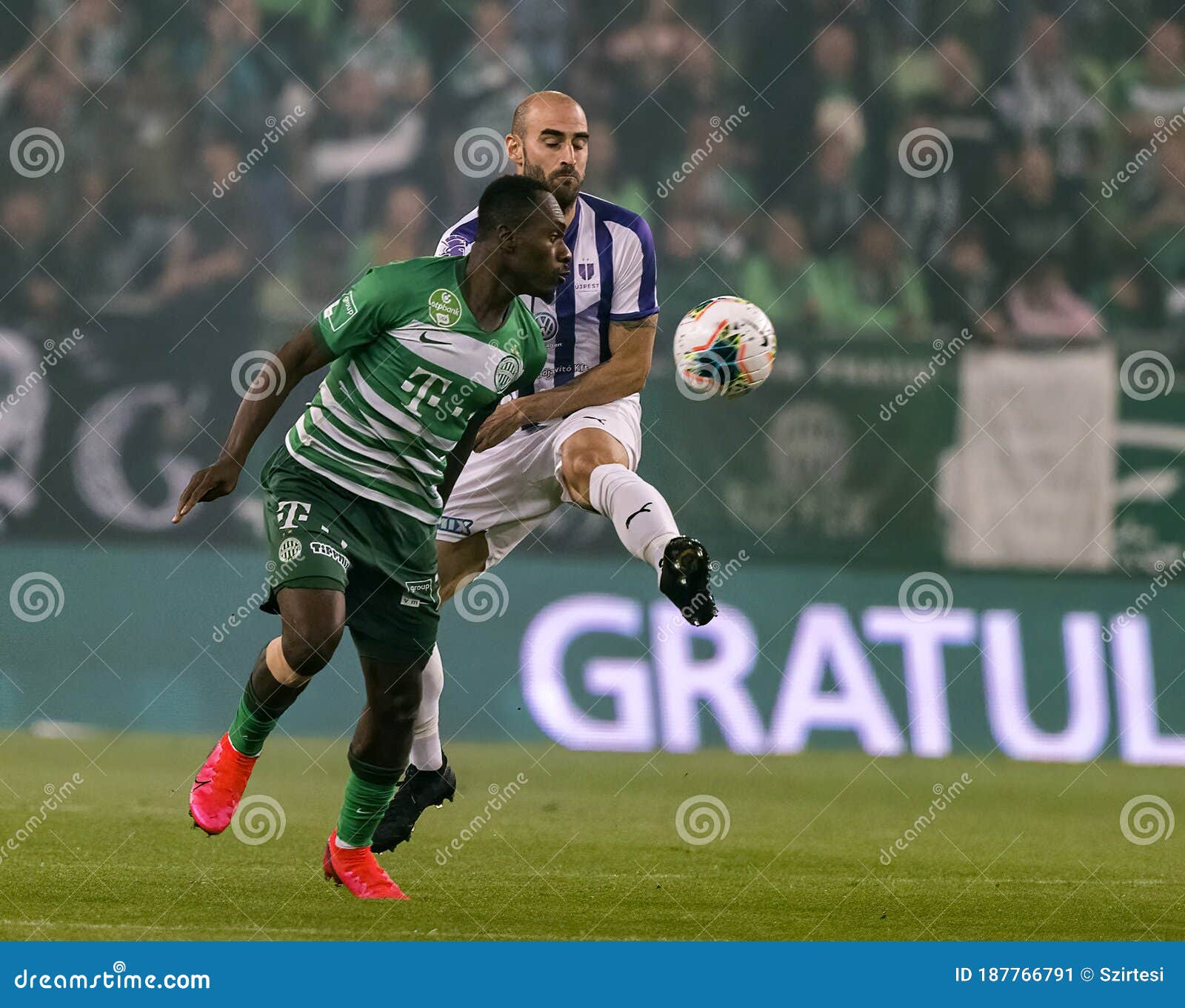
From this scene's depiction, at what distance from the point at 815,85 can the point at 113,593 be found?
492 cm

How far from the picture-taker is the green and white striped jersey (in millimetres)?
5008

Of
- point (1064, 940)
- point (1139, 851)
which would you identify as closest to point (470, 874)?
point (1064, 940)

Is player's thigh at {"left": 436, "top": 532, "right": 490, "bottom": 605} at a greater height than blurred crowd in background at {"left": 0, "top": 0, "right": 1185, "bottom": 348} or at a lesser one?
lesser

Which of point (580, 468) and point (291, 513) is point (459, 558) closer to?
point (580, 468)

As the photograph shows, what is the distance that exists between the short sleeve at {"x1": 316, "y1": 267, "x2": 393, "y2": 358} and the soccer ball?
1.20 metres

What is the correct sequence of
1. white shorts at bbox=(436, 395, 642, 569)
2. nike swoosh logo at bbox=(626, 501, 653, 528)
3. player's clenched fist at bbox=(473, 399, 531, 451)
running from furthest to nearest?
1. white shorts at bbox=(436, 395, 642, 569)
2. player's clenched fist at bbox=(473, 399, 531, 451)
3. nike swoosh logo at bbox=(626, 501, 653, 528)

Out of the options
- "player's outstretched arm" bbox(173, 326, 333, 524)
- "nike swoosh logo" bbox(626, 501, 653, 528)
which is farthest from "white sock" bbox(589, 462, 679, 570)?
"player's outstretched arm" bbox(173, 326, 333, 524)

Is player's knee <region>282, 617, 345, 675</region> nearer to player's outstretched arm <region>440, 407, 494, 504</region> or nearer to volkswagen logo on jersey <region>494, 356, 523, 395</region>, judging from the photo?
player's outstretched arm <region>440, 407, 494, 504</region>

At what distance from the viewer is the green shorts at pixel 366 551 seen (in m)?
4.93

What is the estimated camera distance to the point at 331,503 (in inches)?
197

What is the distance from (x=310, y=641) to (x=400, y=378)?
0.83m

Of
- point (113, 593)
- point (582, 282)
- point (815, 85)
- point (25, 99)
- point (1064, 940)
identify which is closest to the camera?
point (1064, 940)

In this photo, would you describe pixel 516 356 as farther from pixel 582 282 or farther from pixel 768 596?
pixel 768 596

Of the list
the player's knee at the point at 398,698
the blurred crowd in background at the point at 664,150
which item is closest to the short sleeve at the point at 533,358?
the player's knee at the point at 398,698
